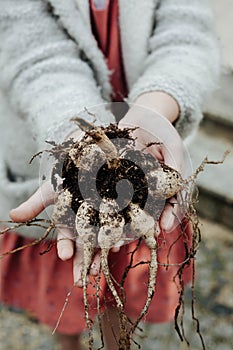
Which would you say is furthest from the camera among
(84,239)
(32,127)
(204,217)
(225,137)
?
(225,137)

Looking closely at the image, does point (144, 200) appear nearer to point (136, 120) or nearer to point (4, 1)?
point (136, 120)

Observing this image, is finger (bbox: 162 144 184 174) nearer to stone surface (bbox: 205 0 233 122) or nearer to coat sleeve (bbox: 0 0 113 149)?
coat sleeve (bbox: 0 0 113 149)

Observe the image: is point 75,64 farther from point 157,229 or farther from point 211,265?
point 211,265

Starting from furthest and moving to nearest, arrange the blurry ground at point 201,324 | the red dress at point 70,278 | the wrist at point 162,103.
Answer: the blurry ground at point 201,324, the red dress at point 70,278, the wrist at point 162,103

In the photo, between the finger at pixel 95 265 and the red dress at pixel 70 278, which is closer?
the finger at pixel 95 265

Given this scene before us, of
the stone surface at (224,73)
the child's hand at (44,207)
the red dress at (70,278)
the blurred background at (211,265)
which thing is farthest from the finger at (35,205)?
the stone surface at (224,73)

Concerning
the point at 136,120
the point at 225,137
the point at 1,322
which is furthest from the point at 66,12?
the point at 225,137

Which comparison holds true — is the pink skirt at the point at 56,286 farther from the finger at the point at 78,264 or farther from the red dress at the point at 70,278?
the finger at the point at 78,264
